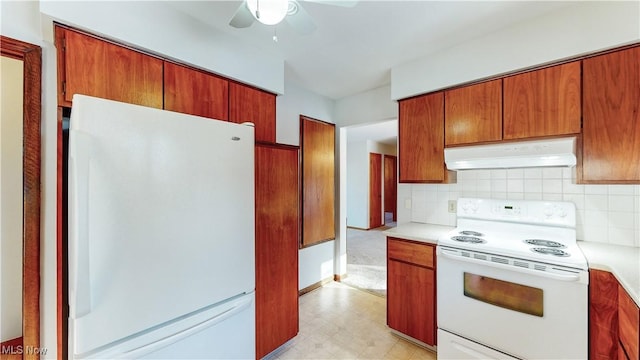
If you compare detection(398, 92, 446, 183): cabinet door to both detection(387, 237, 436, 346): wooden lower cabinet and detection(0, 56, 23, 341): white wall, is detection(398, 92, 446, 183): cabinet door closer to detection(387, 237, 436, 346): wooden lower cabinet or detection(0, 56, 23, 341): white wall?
detection(387, 237, 436, 346): wooden lower cabinet

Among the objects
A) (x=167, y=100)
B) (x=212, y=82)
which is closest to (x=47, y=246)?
(x=167, y=100)

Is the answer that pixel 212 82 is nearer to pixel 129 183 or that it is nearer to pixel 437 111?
pixel 129 183

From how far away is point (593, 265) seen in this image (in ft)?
4.45

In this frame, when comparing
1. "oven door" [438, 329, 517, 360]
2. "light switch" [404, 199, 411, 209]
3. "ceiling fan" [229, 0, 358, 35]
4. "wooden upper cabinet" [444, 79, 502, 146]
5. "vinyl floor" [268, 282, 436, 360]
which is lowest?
"vinyl floor" [268, 282, 436, 360]

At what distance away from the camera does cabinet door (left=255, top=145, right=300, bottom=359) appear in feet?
5.79

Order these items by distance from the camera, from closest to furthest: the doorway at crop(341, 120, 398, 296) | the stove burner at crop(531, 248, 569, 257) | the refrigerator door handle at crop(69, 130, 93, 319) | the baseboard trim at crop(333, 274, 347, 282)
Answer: the refrigerator door handle at crop(69, 130, 93, 319)
the stove burner at crop(531, 248, 569, 257)
the baseboard trim at crop(333, 274, 347, 282)
the doorway at crop(341, 120, 398, 296)

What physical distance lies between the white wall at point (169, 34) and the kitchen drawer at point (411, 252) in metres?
1.69

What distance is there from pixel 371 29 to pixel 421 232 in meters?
1.66

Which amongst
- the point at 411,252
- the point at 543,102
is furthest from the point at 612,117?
the point at 411,252

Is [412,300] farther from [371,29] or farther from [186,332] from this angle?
[371,29]

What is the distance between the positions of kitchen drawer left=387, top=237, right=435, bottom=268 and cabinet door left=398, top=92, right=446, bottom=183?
23.7 inches

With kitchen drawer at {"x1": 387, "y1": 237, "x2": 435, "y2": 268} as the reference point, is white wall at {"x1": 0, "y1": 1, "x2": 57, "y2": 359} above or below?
above

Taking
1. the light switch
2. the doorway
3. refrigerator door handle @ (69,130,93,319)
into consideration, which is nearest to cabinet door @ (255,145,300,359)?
refrigerator door handle @ (69,130,93,319)

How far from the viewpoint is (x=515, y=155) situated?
1.78 m
